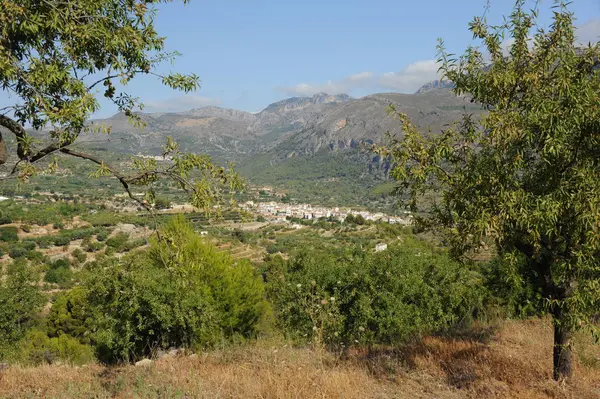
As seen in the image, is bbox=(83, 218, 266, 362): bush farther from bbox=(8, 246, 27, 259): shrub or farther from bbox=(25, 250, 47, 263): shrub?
bbox=(8, 246, 27, 259): shrub

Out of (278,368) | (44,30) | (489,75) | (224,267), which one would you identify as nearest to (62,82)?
(44,30)

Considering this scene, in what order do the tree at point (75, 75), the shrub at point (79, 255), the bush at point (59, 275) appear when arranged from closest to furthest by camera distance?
the tree at point (75, 75)
the bush at point (59, 275)
the shrub at point (79, 255)

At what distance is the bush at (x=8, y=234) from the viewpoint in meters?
54.7

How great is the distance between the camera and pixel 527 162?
5.73 metres

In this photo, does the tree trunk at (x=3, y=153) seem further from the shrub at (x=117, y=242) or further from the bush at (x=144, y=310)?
the shrub at (x=117, y=242)

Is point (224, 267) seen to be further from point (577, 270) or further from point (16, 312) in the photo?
point (577, 270)

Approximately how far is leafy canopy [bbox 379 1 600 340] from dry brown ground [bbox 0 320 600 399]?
4.36 feet

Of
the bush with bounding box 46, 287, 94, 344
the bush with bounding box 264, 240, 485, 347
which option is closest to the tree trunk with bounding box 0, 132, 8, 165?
the bush with bounding box 264, 240, 485, 347

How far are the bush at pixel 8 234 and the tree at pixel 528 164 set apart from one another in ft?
206

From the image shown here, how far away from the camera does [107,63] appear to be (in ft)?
18.3

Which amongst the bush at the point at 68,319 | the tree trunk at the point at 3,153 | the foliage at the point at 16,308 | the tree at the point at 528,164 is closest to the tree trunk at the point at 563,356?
the tree at the point at 528,164

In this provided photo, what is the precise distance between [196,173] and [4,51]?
239 cm

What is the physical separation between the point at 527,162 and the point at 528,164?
5cm

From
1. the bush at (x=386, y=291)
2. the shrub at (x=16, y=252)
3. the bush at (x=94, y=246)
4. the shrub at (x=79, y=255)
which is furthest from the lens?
the bush at (x=94, y=246)
